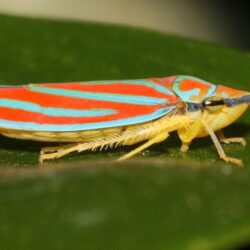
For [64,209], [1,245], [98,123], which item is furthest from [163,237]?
[98,123]

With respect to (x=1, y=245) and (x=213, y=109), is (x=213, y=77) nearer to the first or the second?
(x=213, y=109)

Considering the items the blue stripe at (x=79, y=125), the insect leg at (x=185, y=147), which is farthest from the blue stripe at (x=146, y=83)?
the insect leg at (x=185, y=147)

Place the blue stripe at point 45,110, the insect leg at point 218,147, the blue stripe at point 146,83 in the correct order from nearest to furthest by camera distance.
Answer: the insect leg at point 218,147 < the blue stripe at point 45,110 < the blue stripe at point 146,83

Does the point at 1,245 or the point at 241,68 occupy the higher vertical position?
the point at 1,245

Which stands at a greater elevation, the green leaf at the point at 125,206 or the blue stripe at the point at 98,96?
the green leaf at the point at 125,206

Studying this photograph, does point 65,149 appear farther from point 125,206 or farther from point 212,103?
point 125,206

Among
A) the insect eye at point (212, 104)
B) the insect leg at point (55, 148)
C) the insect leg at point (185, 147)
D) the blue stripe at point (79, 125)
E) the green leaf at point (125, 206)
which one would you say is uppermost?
the green leaf at point (125, 206)

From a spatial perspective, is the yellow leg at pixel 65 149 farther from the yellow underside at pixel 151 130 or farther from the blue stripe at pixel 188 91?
the blue stripe at pixel 188 91
